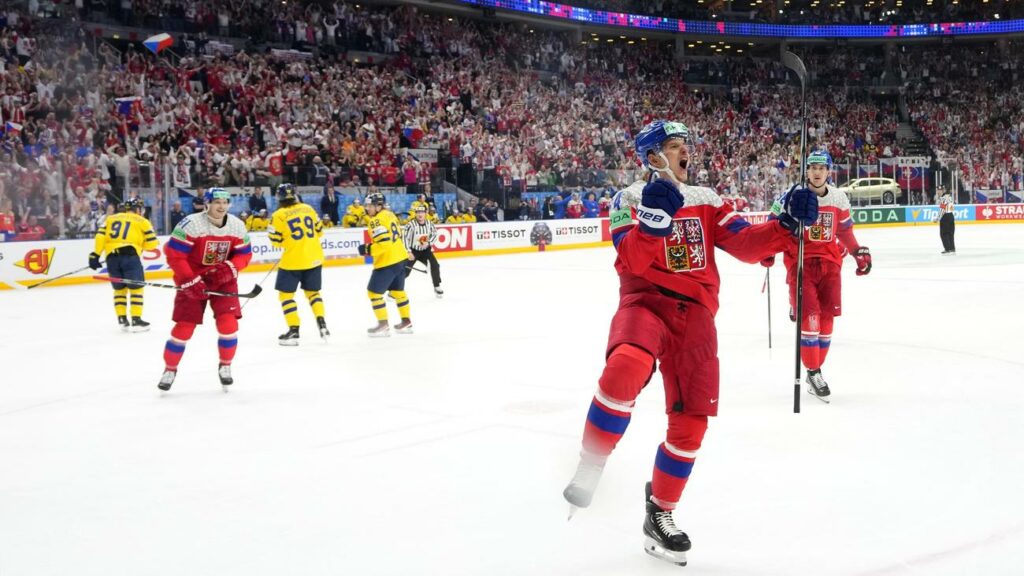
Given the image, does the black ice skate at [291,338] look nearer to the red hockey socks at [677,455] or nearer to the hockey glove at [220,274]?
the hockey glove at [220,274]

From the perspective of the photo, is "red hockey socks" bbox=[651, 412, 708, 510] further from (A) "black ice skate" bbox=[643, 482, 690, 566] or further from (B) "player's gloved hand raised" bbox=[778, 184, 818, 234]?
(B) "player's gloved hand raised" bbox=[778, 184, 818, 234]

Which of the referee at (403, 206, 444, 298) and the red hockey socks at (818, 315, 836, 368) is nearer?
the red hockey socks at (818, 315, 836, 368)

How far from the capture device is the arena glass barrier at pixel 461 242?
16.9 meters

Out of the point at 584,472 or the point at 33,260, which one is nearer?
the point at 584,472

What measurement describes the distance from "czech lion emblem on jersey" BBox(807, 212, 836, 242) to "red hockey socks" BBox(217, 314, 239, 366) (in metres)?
4.43

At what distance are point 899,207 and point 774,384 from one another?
29.0 meters

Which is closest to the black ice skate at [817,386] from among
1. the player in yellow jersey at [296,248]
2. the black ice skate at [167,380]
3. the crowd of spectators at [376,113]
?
the black ice skate at [167,380]

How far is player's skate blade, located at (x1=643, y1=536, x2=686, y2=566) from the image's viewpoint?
3666mm

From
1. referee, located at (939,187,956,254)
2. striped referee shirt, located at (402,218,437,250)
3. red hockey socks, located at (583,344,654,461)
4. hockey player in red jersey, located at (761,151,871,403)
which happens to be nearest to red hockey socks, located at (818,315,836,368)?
hockey player in red jersey, located at (761,151,871,403)

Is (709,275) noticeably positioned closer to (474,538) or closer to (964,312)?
(474,538)

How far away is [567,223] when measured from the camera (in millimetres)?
25609

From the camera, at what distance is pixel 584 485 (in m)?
3.55

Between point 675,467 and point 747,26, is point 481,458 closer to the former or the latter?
point 675,467

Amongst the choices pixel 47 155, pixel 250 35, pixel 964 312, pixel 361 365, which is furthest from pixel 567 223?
pixel 361 365
